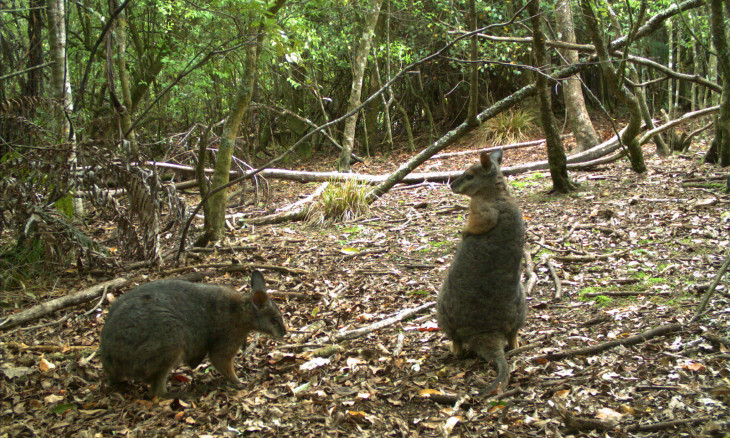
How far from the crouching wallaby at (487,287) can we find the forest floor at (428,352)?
10.2 inches

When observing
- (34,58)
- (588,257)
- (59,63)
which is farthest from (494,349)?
(34,58)

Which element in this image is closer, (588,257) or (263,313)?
(263,313)

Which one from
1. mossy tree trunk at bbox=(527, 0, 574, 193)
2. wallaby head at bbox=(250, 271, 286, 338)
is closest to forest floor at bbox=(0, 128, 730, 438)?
wallaby head at bbox=(250, 271, 286, 338)

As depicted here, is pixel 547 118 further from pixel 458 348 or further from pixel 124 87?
pixel 124 87

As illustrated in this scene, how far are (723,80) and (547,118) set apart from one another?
2.76 meters

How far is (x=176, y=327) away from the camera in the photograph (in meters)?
4.36

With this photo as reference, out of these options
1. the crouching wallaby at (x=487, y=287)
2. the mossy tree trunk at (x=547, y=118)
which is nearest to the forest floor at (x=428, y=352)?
the crouching wallaby at (x=487, y=287)

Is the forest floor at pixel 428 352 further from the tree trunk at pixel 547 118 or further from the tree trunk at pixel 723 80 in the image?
the tree trunk at pixel 723 80

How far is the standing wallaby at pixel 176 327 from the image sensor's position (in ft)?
13.7

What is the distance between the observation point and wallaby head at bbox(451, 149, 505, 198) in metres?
5.09

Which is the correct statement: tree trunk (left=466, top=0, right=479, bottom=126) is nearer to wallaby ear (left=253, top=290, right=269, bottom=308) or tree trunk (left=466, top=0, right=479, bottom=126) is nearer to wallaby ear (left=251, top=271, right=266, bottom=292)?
wallaby ear (left=251, top=271, right=266, bottom=292)

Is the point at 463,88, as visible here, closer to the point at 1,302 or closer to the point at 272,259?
the point at 272,259

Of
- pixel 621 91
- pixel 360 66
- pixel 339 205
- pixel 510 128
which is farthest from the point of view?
pixel 510 128

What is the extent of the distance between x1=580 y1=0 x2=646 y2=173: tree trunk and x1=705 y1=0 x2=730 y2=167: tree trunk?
1196mm
